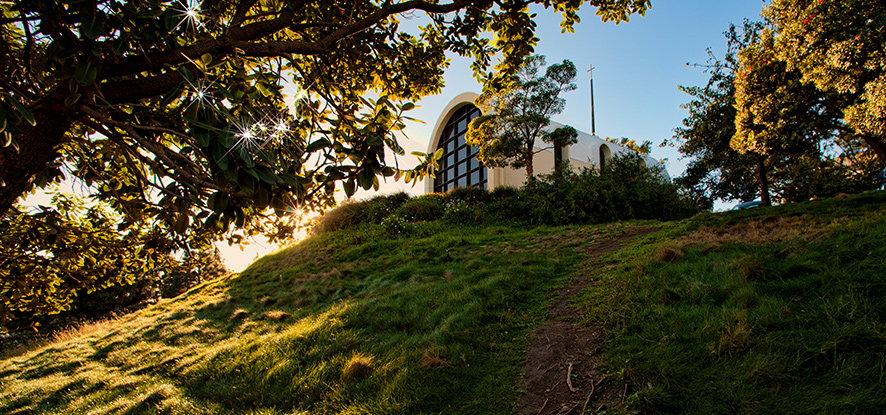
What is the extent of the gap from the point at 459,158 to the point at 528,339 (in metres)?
21.5

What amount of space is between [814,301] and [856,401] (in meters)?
1.28

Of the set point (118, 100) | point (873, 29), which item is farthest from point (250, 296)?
point (873, 29)

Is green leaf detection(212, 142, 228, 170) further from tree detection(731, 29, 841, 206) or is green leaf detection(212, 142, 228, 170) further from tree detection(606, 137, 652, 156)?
tree detection(606, 137, 652, 156)

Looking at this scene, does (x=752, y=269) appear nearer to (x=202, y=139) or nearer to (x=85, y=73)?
(x=202, y=139)

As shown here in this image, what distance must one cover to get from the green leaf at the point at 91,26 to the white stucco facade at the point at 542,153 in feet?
57.7

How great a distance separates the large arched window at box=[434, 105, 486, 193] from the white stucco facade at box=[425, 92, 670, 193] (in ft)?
1.34

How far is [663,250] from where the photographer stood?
202 inches

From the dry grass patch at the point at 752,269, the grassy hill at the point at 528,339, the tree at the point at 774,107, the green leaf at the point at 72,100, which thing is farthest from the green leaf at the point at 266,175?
the tree at the point at 774,107

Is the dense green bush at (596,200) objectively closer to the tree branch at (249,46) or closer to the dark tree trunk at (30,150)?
the tree branch at (249,46)

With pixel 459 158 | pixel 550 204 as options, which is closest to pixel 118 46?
pixel 550 204

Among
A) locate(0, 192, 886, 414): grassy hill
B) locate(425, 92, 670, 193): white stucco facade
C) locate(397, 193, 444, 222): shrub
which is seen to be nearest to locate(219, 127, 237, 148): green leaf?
locate(0, 192, 886, 414): grassy hill

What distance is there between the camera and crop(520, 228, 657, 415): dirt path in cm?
277

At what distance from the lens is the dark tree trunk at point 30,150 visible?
181 centimetres

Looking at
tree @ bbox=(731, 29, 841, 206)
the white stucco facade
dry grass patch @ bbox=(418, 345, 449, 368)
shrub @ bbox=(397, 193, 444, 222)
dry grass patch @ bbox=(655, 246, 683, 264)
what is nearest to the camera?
dry grass patch @ bbox=(418, 345, 449, 368)
